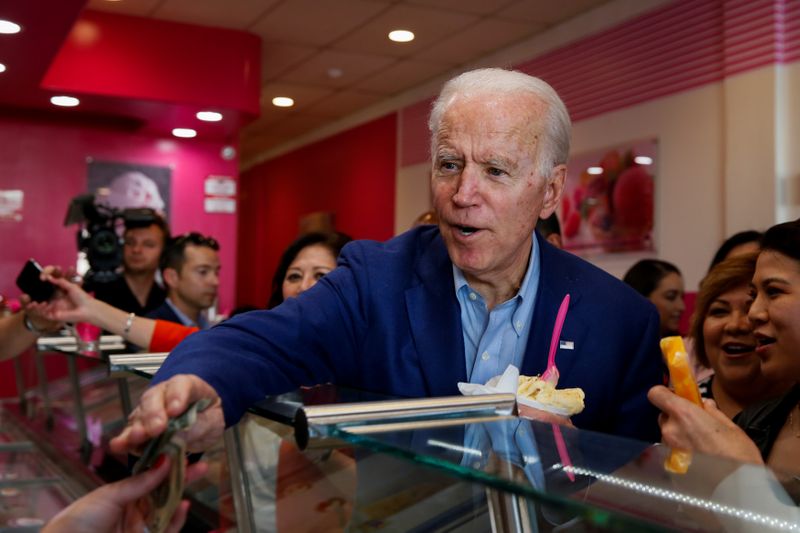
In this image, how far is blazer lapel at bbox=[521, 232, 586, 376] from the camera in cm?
171

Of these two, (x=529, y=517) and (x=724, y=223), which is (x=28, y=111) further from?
(x=529, y=517)

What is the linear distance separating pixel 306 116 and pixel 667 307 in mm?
7495

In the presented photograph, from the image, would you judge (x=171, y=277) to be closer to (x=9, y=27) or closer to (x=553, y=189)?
(x=9, y=27)

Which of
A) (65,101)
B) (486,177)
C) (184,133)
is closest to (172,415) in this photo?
(486,177)

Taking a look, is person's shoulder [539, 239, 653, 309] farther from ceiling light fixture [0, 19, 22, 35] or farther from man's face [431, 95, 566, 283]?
ceiling light fixture [0, 19, 22, 35]

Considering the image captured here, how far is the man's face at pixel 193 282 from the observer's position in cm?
470

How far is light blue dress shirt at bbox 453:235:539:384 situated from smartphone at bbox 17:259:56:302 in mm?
1699

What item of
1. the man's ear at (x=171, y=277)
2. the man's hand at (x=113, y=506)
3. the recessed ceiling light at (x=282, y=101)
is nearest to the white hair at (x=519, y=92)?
the man's hand at (x=113, y=506)

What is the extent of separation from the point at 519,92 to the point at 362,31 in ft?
20.6

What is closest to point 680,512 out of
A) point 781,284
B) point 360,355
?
point 360,355

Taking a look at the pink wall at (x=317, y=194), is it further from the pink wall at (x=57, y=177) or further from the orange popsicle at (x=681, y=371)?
the orange popsicle at (x=681, y=371)

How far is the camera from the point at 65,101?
7.42m

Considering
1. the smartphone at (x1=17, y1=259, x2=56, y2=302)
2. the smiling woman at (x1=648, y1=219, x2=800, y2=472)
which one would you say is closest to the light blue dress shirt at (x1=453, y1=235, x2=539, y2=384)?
the smiling woman at (x1=648, y1=219, x2=800, y2=472)

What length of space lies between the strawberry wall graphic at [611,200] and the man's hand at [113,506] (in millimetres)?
5837
